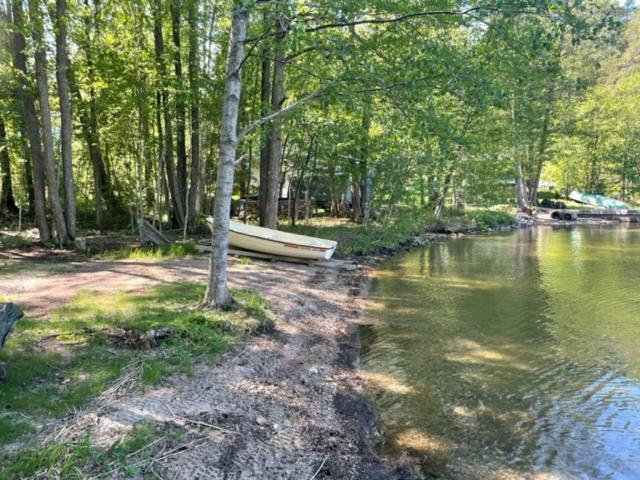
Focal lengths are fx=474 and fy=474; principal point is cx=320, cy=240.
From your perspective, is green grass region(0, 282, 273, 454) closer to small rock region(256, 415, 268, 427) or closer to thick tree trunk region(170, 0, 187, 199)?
small rock region(256, 415, 268, 427)

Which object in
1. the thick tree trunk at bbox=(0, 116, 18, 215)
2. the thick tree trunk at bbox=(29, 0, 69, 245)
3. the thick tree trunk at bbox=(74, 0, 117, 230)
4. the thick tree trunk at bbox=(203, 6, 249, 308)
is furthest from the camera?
the thick tree trunk at bbox=(0, 116, 18, 215)

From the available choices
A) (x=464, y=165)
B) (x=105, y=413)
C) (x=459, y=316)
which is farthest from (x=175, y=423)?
(x=464, y=165)

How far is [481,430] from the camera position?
475 centimetres

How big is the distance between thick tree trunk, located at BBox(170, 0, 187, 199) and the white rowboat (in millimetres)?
3848

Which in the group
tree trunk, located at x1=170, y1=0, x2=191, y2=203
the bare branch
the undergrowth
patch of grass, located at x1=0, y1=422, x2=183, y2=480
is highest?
tree trunk, located at x1=170, y1=0, x2=191, y2=203

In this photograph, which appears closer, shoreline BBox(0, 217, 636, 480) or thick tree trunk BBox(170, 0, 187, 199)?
shoreline BBox(0, 217, 636, 480)

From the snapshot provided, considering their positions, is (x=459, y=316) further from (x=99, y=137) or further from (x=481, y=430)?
(x=99, y=137)

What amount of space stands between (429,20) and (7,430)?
7205 mm

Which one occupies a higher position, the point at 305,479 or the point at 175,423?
the point at 175,423

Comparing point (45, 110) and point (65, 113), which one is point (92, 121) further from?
point (45, 110)

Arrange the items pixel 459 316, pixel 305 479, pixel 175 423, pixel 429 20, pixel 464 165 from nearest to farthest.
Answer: pixel 305 479 → pixel 175 423 → pixel 429 20 → pixel 459 316 → pixel 464 165

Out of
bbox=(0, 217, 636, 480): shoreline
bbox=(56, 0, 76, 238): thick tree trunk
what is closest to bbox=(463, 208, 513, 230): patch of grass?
bbox=(0, 217, 636, 480): shoreline

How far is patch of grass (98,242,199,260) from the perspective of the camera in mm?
10665

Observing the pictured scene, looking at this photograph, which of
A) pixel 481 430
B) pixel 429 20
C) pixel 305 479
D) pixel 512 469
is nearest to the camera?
pixel 305 479
